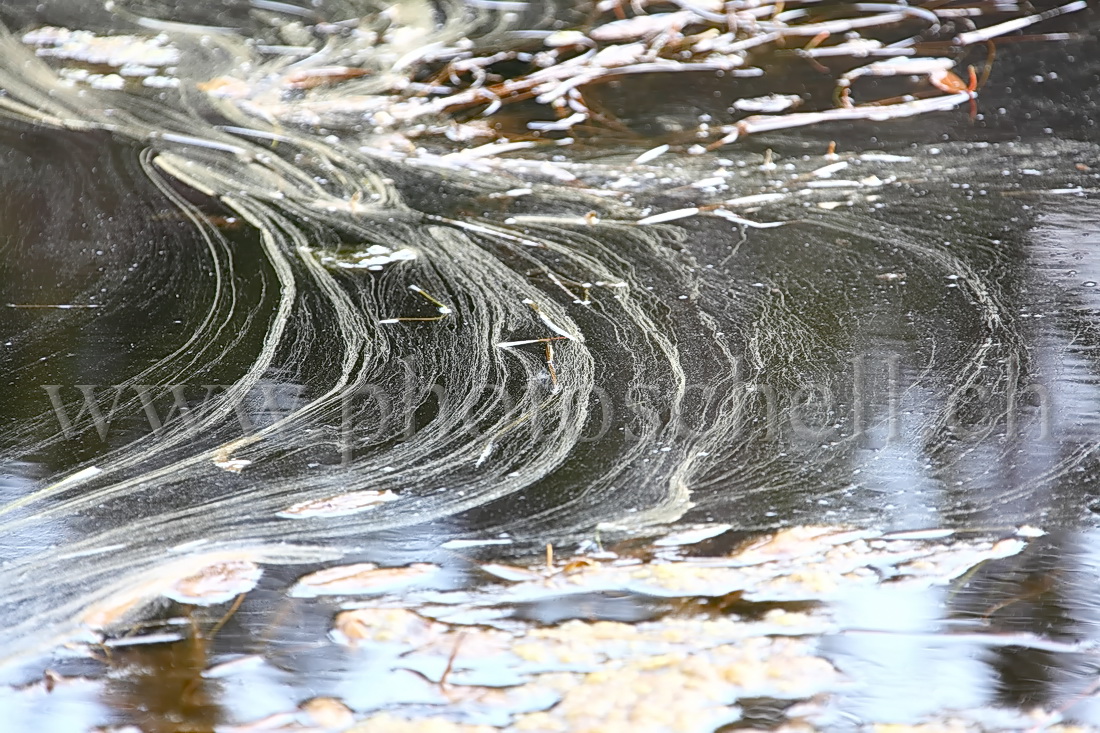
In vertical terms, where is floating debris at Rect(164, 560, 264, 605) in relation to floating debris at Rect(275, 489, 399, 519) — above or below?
below

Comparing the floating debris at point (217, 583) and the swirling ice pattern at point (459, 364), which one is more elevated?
the swirling ice pattern at point (459, 364)

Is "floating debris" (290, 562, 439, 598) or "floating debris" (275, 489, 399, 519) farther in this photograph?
"floating debris" (275, 489, 399, 519)

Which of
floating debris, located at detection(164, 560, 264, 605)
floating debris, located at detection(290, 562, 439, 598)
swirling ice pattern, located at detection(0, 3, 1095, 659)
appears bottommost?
floating debris, located at detection(290, 562, 439, 598)

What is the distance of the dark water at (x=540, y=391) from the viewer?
974 millimetres

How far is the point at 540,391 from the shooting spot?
139 cm

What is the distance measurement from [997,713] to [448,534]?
55 cm

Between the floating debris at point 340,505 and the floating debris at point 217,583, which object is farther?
the floating debris at point 340,505

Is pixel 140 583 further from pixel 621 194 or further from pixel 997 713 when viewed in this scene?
pixel 621 194

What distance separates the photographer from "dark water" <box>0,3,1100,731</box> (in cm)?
97

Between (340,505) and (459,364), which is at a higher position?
(459,364)

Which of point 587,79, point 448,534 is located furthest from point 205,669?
point 587,79

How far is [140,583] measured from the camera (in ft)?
3.47

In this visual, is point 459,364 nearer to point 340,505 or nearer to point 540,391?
point 540,391

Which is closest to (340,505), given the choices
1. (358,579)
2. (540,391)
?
(358,579)
